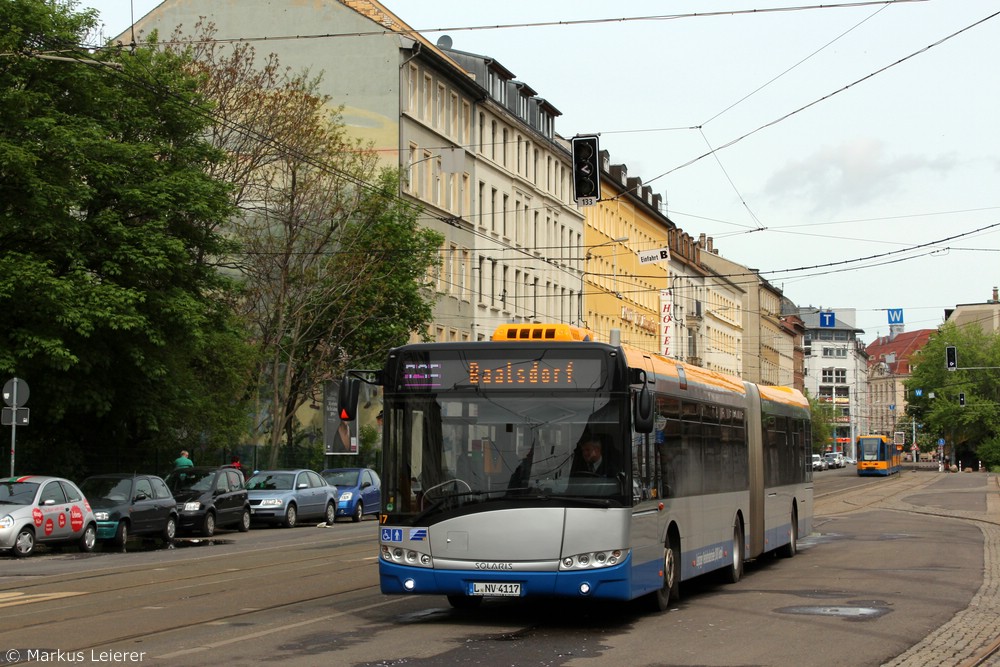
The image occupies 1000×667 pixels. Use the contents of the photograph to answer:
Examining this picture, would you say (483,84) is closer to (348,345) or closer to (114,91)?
(348,345)

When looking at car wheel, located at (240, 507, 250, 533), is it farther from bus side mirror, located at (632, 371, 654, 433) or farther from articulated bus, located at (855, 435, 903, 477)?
articulated bus, located at (855, 435, 903, 477)

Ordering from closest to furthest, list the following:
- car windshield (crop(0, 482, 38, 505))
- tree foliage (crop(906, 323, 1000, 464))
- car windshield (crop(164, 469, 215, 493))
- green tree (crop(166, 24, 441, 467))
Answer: car windshield (crop(0, 482, 38, 505)) → car windshield (crop(164, 469, 215, 493)) → green tree (crop(166, 24, 441, 467)) → tree foliage (crop(906, 323, 1000, 464))

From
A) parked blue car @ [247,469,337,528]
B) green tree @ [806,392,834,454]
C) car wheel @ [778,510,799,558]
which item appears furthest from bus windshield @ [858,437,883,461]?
car wheel @ [778,510,799,558]

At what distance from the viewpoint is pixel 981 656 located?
12.1 metres

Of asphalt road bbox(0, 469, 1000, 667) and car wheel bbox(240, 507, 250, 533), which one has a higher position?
car wheel bbox(240, 507, 250, 533)

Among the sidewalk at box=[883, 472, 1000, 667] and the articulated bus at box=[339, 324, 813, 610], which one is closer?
the sidewalk at box=[883, 472, 1000, 667]

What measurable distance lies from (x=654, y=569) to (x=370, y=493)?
29.5 meters

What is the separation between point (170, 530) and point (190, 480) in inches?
150

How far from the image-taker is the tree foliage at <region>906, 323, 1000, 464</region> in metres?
129

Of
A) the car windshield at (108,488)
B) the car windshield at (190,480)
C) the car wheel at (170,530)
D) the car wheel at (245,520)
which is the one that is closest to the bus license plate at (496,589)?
the car windshield at (108,488)

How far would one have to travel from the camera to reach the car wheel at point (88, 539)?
26.8 meters

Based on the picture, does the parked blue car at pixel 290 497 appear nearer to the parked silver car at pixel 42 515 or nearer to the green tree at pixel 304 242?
the green tree at pixel 304 242

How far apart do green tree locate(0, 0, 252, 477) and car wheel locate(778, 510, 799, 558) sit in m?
14.0

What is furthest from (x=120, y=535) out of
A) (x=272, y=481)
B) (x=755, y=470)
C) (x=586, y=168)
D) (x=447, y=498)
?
(x=447, y=498)
